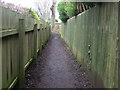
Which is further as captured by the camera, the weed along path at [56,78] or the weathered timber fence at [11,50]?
the weed along path at [56,78]

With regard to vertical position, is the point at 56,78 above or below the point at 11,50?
below

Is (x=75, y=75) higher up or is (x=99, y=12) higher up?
(x=99, y=12)

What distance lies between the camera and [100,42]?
4648mm

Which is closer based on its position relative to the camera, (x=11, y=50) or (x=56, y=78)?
(x=11, y=50)

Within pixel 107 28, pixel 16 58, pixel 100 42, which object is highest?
pixel 107 28

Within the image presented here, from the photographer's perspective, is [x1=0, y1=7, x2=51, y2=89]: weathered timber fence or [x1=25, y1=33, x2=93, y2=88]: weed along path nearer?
[x1=0, y1=7, x2=51, y2=89]: weathered timber fence

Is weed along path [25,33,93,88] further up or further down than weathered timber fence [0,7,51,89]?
further down

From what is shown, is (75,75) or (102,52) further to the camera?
(75,75)

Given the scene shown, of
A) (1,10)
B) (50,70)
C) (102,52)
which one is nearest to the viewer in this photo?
(1,10)

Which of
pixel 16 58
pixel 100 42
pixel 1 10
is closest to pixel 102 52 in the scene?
pixel 100 42

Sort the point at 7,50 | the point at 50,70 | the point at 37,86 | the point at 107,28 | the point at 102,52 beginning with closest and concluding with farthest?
the point at 7,50
the point at 107,28
the point at 102,52
the point at 37,86
the point at 50,70

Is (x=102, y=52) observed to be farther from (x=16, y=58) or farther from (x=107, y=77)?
(x=16, y=58)

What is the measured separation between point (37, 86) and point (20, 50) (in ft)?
4.16

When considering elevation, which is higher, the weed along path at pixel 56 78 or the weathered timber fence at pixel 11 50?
the weathered timber fence at pixel 11 50
